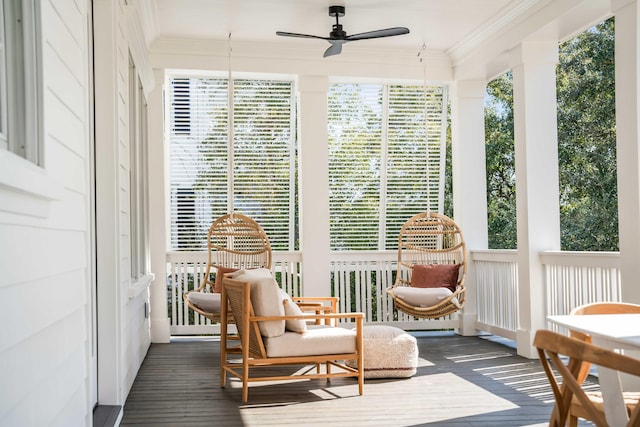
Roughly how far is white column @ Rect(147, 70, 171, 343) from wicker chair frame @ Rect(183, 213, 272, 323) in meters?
0.42

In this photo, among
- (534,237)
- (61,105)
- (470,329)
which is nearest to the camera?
(61,105)

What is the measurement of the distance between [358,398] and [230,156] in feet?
12.7

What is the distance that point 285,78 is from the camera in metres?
→ 8.08

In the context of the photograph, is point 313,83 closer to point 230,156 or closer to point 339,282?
point 230,156

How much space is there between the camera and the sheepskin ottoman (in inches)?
215

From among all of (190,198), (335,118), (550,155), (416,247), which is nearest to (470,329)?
(416,247)

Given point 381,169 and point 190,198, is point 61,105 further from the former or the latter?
point 381,169

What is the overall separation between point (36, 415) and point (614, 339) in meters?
1.81

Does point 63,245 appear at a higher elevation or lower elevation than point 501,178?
lower

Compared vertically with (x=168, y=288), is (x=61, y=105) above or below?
above

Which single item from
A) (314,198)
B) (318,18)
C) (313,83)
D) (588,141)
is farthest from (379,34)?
(588,141)

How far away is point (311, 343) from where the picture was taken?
477 centimetres

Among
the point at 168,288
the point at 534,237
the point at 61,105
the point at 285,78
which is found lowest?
the point at 168,288

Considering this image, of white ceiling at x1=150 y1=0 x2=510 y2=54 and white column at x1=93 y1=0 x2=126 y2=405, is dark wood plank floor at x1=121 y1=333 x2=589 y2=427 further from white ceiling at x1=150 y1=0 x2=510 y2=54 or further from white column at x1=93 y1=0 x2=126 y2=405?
white ceiling at x1=150 y1=0 x2=510 y2=54
